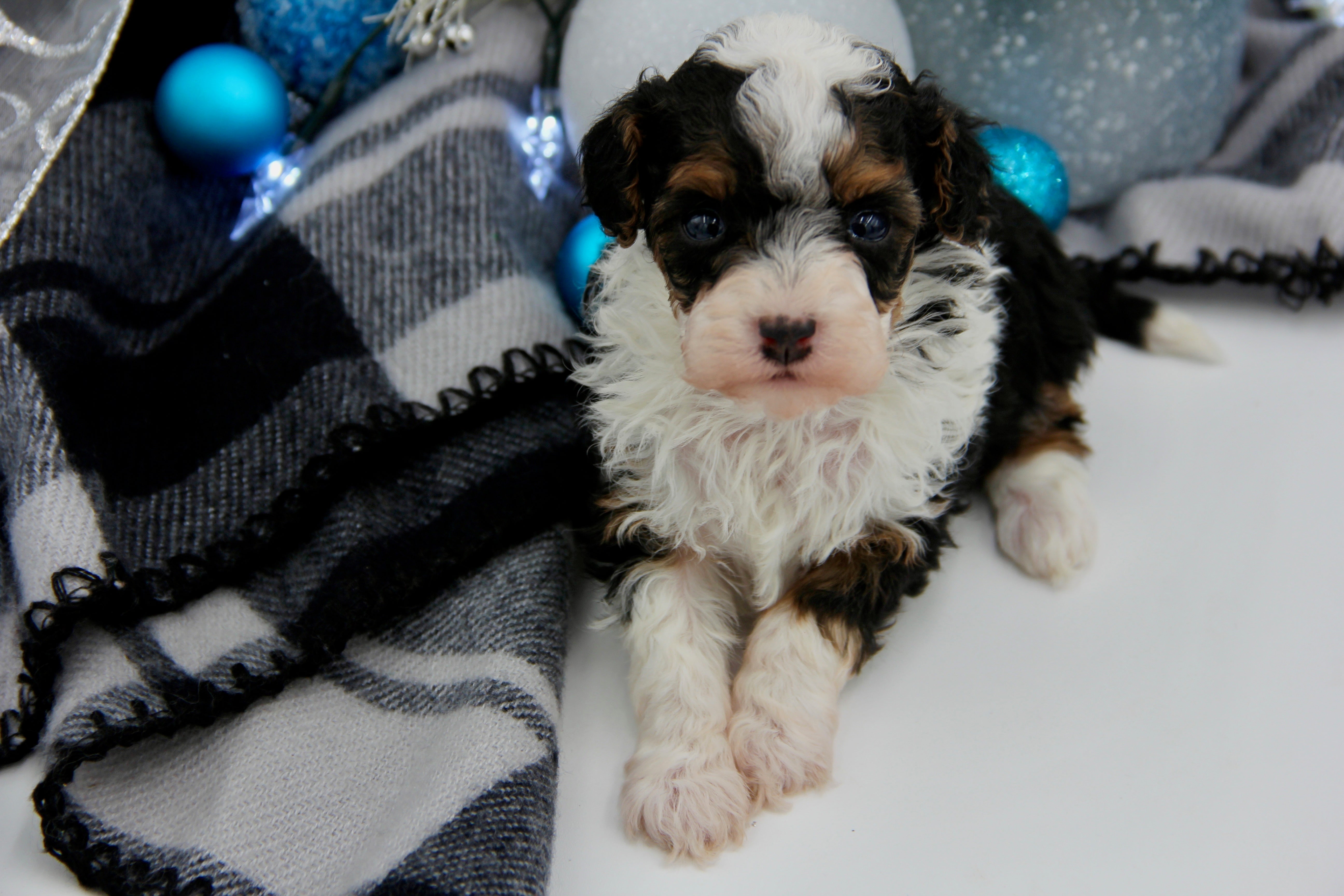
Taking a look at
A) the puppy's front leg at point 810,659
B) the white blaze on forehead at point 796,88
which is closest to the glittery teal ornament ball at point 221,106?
the white blaze on forehead at point 796,88

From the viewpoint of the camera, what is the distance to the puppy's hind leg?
2201 millimetres

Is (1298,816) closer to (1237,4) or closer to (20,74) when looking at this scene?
(1237,4)

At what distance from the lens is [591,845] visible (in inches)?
69.6

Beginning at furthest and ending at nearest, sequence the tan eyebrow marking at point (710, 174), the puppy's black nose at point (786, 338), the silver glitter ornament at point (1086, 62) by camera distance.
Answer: the silver glitter ornament at point (1086, 62) < the tan eyebrow marking at point (710, 174) < the puppy's black nose at point (786, 338)

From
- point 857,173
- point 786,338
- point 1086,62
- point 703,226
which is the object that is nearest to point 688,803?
point 786,338

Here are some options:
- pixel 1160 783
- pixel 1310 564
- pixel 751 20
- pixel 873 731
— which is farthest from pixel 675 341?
pixel 1310 564

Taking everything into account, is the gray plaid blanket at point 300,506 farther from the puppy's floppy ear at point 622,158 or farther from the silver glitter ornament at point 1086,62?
the silver glitter ornament at point 1086,62

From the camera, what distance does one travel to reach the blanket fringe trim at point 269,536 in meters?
1.84

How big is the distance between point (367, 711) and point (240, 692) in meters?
0.23

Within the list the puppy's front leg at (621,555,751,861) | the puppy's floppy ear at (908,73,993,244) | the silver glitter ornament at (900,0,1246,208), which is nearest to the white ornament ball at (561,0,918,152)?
the silver glitter ornament at (900,0,1246,208)

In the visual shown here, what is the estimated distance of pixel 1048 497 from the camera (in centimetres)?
227

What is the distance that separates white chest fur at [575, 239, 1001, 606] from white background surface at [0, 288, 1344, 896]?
33 centimetres

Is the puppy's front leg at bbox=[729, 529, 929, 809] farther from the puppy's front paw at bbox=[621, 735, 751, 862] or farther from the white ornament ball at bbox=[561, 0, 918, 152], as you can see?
the white ornament ball at bbox=[561, 0, 918, 152]

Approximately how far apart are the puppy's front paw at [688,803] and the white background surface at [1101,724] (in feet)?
0.14
